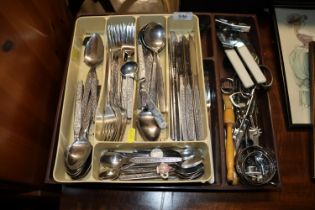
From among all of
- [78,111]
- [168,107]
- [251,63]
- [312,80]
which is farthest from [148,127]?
[312,80]

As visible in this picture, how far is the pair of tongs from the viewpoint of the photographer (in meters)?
0.70

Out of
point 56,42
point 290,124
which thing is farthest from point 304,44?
point 56,42

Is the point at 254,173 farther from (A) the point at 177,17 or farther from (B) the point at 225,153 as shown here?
(A) the point at 177,17

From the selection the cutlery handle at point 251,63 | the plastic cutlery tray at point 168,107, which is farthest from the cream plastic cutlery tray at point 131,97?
the cutlery handle at point 251,63

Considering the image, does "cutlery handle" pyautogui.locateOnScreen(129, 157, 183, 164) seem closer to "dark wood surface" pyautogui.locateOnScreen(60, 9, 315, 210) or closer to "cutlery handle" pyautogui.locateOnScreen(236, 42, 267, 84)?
"dark wood surface" pyautogui.locateOnScreen(60, 9, 315, 210)

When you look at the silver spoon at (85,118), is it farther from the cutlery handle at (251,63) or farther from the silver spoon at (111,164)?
the cutlery handle at (251,63)

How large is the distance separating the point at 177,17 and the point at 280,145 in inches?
15.5

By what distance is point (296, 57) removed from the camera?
0.79 meters

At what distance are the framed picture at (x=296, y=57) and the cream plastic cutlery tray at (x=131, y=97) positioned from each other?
0.23 m

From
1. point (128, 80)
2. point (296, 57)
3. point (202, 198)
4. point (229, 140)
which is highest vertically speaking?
point (296, 57)

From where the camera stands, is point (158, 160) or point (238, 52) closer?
point (158, 160)

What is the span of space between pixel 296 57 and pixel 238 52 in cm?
17

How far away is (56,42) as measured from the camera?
76 centimetres

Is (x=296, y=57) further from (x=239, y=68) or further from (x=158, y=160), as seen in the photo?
(x=158, y=160)
